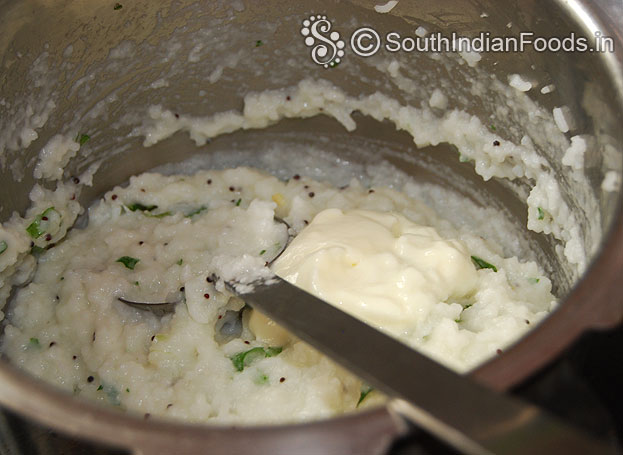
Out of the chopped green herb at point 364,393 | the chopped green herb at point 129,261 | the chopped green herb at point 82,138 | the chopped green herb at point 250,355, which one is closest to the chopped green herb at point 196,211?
the chopped green herb at point 129,261

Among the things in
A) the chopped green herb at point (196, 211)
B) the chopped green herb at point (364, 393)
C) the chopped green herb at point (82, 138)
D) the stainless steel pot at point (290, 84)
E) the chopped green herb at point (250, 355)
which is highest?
the stainless steel pot at point (290, 84)

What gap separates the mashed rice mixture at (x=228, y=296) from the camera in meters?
1.56

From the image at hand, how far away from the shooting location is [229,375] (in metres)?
1.61

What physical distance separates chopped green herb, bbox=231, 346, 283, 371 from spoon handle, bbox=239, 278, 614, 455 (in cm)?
52

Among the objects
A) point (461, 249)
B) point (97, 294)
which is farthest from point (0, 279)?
point (461, 249)

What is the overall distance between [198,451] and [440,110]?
Result: 1.31 metres

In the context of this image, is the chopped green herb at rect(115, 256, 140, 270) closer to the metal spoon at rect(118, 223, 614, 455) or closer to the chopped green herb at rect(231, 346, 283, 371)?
the chopped green herb at rect(231, 346, 283, 371)

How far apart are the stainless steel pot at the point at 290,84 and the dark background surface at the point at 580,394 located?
25mm

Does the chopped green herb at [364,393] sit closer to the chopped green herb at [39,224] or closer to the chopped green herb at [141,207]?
the chopped green herb at [141,207]

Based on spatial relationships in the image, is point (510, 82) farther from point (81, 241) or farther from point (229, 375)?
point (81, 241)

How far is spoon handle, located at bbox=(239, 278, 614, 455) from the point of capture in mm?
845

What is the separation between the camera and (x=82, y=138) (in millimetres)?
1954

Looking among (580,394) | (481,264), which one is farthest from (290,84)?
(580,394)

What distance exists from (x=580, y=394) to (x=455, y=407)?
0.21 metres
